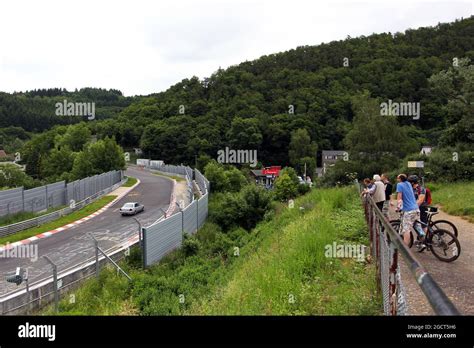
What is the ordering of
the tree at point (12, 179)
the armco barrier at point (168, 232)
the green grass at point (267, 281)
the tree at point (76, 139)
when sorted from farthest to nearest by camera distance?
1. the tree at point (76, 139)
2. the tree at point (12, 179)
3. the armco barrier at point (168, 232)
4. the green grass at point (267, 281)

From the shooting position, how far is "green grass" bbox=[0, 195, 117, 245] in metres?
22.8

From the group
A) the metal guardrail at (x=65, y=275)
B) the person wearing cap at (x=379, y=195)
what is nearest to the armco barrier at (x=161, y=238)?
the metal guardrail at (x=65, y=275)

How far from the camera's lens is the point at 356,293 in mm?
7164

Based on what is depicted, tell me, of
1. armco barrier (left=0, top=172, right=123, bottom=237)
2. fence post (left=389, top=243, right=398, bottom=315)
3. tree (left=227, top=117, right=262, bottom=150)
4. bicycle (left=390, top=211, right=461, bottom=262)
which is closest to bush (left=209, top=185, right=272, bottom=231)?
armco barrier (left=0, top=172, right=123, bottom=237)

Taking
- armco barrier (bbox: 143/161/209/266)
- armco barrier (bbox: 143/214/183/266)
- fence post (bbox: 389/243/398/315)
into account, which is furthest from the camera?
armco barrier (bbox: 143/161/209/266)

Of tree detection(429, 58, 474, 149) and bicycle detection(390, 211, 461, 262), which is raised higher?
tree detection(429, 58, 474, 149)

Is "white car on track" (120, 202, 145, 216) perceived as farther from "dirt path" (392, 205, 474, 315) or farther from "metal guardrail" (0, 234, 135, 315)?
"dirt path" (392, 205, 474, 315)

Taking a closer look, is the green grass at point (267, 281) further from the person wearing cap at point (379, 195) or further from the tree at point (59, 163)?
the tree at point (59, 163)

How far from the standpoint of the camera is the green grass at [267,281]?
23.7 ft

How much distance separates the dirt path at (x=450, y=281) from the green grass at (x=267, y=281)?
627 mm

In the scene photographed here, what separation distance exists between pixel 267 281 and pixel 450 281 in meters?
3.50

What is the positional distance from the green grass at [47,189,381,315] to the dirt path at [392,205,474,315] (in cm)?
63

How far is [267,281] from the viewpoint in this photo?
8297 mm
